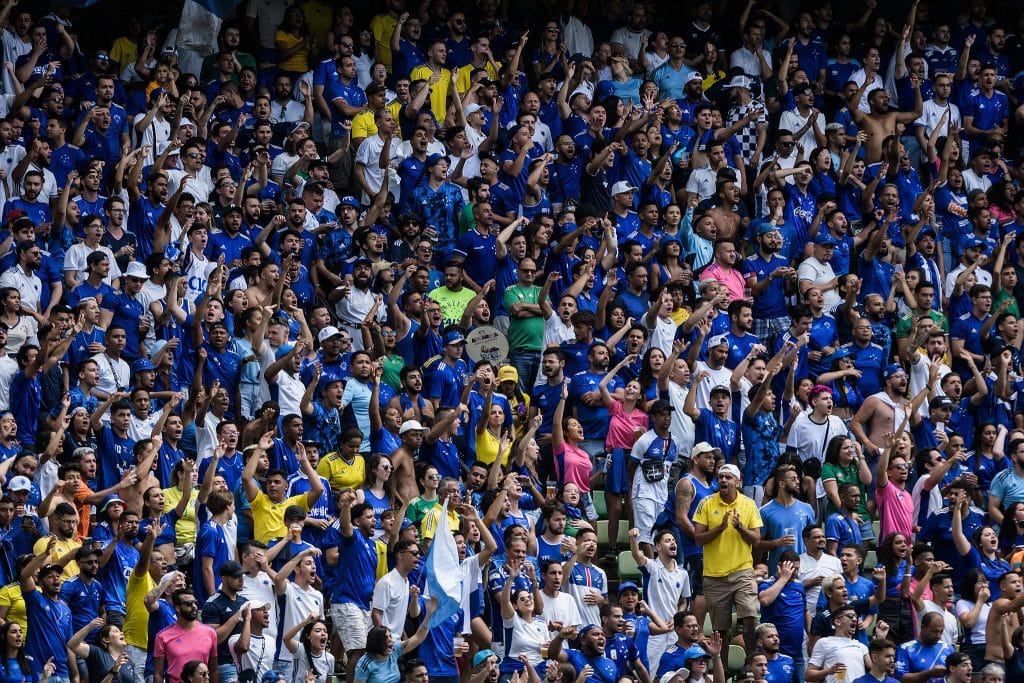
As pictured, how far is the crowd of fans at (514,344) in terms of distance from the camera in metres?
16.6

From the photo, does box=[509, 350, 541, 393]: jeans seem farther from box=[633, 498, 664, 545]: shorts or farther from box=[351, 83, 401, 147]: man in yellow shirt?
box=[351, 83, 401, 147]: man in yellow shirt

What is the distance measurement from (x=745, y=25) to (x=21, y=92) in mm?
9098

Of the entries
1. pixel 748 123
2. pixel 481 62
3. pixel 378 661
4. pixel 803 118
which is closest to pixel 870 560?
pixel 378 661

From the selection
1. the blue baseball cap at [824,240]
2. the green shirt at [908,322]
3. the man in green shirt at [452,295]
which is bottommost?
the man in green shirt at [452,295]

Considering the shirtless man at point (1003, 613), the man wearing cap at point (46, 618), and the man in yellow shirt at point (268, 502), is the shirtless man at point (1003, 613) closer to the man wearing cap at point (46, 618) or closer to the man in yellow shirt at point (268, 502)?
the man in yellow shirt at point (268, 502)

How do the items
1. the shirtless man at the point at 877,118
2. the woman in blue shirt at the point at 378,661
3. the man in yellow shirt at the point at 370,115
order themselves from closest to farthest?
the woman in blue shirt at the point at 378,661, the man in yellow shirt at the point at 370,115, the shirtless man at the point at 877,118

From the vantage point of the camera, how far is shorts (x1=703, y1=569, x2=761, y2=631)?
57.7ft

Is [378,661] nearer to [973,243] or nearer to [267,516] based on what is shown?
[267,516]

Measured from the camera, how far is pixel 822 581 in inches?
693

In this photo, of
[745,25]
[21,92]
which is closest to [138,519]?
[21,92]

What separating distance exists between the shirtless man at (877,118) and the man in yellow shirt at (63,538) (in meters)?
11.5

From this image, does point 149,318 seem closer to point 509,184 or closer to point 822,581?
point 509,184

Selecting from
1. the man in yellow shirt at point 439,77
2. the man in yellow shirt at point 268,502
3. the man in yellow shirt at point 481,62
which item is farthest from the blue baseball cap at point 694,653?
the man in yellow shirt at point 481,62

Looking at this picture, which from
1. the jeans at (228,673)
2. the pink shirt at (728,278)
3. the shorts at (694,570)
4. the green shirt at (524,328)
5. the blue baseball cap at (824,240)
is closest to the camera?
the jeans at (228,673)
